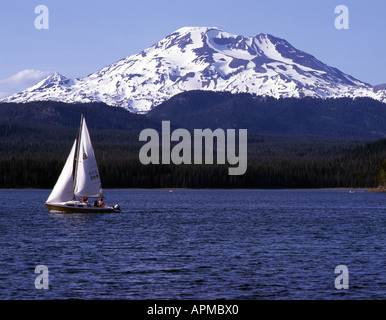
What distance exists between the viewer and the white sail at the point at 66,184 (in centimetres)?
9950

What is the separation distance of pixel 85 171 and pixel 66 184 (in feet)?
9.93

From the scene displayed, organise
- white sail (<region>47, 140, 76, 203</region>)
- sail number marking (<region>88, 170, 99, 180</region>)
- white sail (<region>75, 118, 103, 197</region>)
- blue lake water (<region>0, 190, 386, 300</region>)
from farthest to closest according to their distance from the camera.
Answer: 1. sail number marking (<region>88, 170, 99, 180</region>)
2. white sail (<region>75, 118, 103, 197</region>)
3. white sail (<region>47, 140, 76, 203</region>)
4. blue lake water (<region>0, 190, 386, 300</region>)

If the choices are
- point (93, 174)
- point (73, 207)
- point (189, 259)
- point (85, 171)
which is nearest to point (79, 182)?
point (85, 171)

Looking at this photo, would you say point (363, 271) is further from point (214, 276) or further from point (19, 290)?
point (19, 290)

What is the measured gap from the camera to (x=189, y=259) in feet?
189

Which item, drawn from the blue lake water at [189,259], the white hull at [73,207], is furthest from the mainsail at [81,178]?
the blue lake water at [189,259]

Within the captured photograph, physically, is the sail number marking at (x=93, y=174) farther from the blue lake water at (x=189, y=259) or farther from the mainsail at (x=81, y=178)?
the blue lake water at (x=189, y=259)

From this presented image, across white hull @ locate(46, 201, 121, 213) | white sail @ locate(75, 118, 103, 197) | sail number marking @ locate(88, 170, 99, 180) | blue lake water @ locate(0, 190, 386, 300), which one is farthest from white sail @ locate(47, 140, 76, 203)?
blue lake water @ locate(0, 190, 386, 300)

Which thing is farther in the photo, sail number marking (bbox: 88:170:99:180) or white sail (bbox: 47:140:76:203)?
sail number marking (bbox: 88:170:99:180)

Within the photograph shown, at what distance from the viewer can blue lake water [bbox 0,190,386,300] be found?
42.0 meters

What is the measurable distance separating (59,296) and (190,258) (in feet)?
62.5

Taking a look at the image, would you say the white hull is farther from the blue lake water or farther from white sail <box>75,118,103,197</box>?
the blue lake water

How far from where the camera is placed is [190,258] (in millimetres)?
58156

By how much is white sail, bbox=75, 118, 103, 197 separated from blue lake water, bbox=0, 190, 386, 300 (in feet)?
12.8
